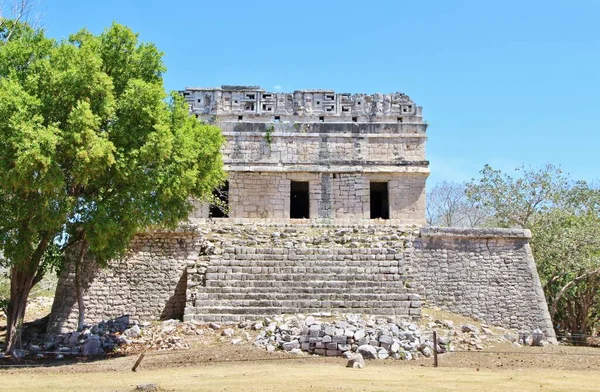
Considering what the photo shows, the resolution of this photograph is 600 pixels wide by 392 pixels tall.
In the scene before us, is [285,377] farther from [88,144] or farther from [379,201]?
[379,201]

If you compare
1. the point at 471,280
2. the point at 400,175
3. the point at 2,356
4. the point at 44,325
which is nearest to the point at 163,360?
the point at 2,356

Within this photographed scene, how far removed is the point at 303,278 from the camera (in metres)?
13.8

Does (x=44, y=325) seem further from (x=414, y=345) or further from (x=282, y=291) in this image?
(x=414, y=345)

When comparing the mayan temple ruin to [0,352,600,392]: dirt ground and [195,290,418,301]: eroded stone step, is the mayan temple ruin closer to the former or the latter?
[195,290,418,301]: eroded stone step

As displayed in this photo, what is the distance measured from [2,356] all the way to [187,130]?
551 centimetres

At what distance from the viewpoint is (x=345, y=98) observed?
63.6 ft

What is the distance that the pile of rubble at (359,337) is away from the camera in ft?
35.5

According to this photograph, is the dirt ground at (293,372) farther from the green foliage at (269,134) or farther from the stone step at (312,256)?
the green foliage at (269,134)

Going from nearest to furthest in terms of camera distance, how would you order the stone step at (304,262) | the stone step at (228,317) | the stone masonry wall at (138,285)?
the stone step at (228,317) < the stone masonry wall at (138,285) < the stone step at (304,262)

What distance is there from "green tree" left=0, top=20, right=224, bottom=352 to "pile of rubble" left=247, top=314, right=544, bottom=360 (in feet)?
9.95

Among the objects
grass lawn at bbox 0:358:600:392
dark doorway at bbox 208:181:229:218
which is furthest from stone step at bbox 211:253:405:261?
grass lawn at bbox 0:358:600:392

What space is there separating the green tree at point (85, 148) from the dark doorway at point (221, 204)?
555cm

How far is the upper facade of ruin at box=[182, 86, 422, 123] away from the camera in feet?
62.7

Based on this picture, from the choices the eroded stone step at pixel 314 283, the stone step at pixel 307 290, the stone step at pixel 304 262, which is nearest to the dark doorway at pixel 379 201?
the stone step at pixel 304 262
